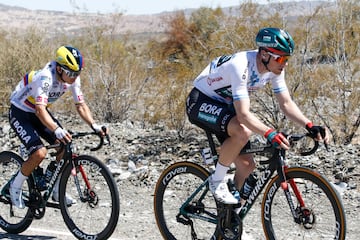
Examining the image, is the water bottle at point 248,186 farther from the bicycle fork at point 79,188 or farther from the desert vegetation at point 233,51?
the desert vegetation at point 233,51

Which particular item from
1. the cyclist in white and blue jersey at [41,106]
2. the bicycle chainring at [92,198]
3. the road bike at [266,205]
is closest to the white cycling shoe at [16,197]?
the cyclist in white and blue jersey at [41,106]

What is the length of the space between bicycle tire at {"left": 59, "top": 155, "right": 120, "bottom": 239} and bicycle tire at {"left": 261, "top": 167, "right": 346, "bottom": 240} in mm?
1467

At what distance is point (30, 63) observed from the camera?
48.5 feet

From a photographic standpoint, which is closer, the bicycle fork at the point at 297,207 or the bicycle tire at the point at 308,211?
the bicycle tire at the point at 308,211

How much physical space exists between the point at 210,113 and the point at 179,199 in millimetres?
1082

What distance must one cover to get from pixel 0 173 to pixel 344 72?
673cm

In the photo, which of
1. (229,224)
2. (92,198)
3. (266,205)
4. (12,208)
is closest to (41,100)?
(92,198)

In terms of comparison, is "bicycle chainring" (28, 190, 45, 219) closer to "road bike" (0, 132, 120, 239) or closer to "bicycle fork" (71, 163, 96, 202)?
"road bike" (0, 132, 120, 239)

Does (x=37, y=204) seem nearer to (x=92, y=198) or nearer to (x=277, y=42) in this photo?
(x=92, y=198)

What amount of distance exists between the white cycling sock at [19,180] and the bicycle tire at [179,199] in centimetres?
143

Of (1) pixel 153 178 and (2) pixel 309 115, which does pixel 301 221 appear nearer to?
(1) pixel 153 178

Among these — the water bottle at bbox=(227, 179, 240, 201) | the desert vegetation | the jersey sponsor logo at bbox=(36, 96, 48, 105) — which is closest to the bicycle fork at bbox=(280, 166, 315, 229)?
the water bottle at bbox=(227, 179, 240, 201)

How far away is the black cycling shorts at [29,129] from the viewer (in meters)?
5.95

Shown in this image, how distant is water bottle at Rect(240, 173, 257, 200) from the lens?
16.5 ft
